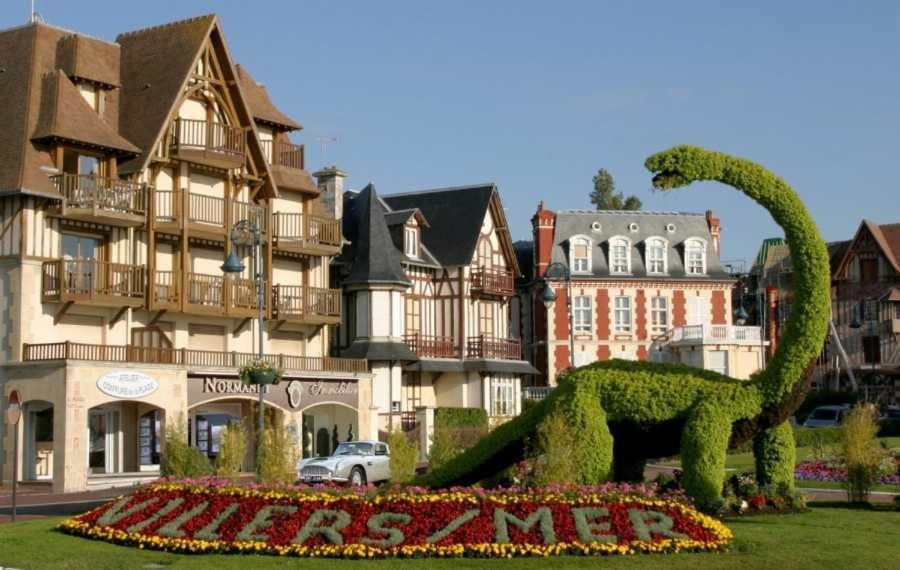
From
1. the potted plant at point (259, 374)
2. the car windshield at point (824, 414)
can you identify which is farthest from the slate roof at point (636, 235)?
the potted plant at point (259, 374)

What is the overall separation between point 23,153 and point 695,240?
4145 centimetres

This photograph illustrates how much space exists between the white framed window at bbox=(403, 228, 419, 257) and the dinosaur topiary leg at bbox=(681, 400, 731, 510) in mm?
37386

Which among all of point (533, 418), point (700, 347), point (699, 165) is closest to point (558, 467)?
point (533, 418)

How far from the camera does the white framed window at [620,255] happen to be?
6981 centimetres

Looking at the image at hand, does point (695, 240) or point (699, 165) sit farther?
point (695, 240)

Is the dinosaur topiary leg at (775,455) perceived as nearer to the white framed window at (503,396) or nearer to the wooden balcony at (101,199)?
the wooden balcony at (101,199)

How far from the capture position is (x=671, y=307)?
69.9 metres

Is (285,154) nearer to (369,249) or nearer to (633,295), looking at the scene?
(369,249)

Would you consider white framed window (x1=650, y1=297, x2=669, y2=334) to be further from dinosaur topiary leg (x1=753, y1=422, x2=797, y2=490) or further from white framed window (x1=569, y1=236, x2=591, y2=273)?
dinosaur topiary leg (x1=753, y1=422, x2=797, y2=490)

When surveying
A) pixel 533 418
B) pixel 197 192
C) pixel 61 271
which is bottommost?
pixel 533 418

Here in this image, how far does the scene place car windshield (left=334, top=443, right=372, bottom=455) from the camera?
119 ft

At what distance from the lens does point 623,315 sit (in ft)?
227

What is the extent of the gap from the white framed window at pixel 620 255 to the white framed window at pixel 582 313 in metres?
2.37

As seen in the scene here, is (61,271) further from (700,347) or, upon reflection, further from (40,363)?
(700,347)
